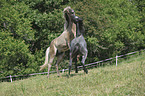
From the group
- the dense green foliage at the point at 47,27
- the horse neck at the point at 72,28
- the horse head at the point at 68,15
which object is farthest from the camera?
the dense green foliage at the point at 47,27

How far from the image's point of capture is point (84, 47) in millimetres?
7656

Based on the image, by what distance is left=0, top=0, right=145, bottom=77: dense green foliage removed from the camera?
15789mm

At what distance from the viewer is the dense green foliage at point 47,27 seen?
15789mm

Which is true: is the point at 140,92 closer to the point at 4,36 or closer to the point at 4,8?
the point at 4,36

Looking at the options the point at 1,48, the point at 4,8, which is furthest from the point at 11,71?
the point at 4,8

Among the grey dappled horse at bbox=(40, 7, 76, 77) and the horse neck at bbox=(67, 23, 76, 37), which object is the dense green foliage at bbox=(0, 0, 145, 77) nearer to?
the grey dappled horse at bbox=(40, 7, 76, 77)

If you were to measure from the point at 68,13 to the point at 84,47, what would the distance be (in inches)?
74.2

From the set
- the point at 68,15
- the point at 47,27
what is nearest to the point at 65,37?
the point at 68,15

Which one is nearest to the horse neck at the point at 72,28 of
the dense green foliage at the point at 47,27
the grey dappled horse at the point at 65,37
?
the grey dappled horse at the point at 65,37

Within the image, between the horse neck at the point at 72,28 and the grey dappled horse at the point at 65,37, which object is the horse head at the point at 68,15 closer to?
the grey dappled horse at the point at 65,37

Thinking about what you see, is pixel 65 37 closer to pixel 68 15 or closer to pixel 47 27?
pixel 68 15

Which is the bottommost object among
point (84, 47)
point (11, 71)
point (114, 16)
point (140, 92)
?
point (11, 71)

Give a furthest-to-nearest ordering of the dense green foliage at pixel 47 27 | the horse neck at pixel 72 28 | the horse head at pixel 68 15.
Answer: the dense green foliage at pixel 47 27 → the horse neck at pixel 72 28 → the horse head at pixel 68 15

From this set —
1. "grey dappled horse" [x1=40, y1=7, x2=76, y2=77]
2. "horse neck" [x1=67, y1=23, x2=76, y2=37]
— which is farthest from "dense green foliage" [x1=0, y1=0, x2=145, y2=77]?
"horse neck" [x1=67, y1=23, x2=76, y2=37]
